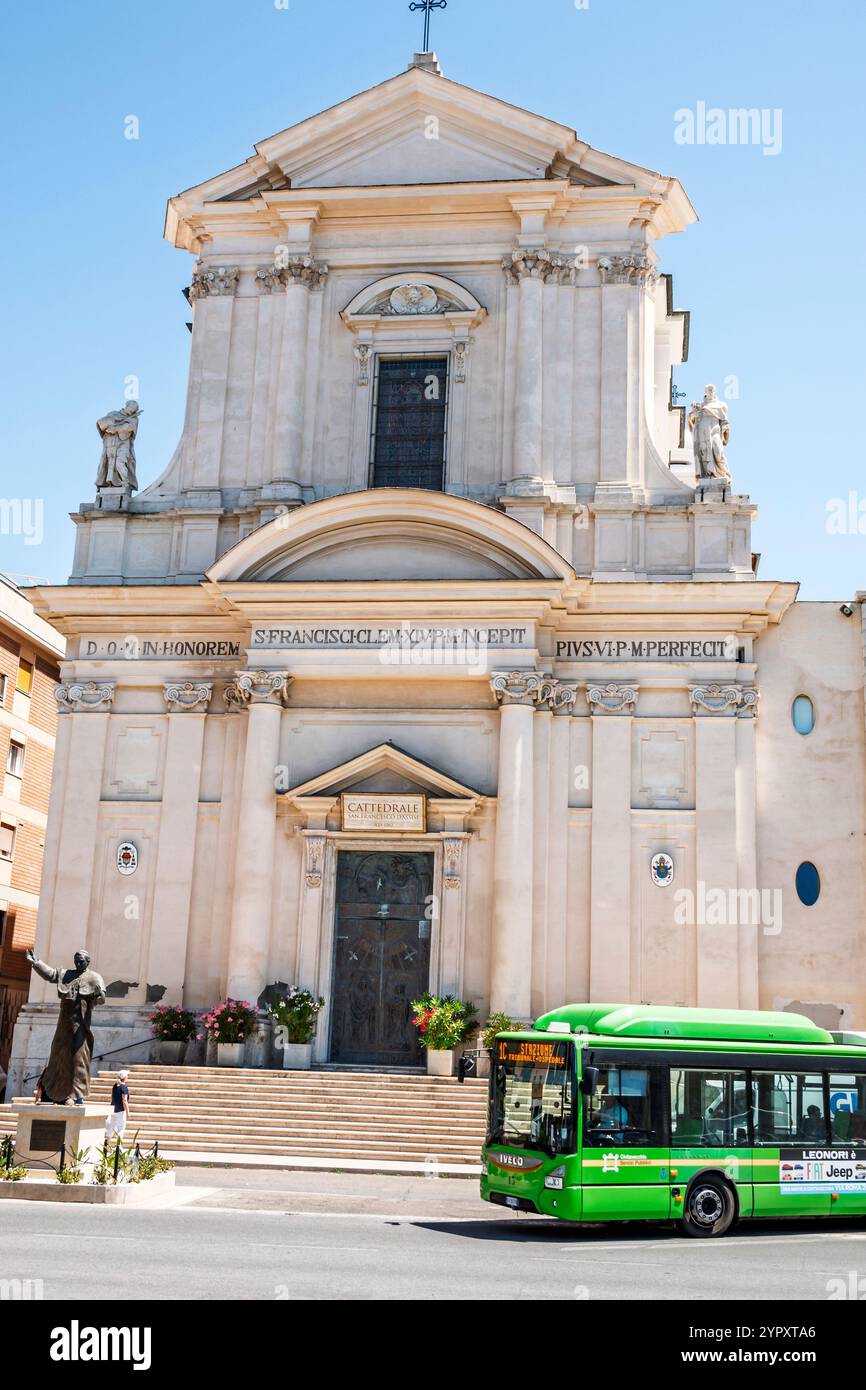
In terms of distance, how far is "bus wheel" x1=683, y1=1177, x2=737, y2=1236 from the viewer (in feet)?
50.1

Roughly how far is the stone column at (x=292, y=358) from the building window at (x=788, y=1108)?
53.4 ft

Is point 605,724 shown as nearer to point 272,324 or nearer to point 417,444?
point 417,444

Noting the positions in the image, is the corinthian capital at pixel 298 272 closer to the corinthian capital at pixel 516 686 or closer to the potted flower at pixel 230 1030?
the corinthian capital at pixel 516 686

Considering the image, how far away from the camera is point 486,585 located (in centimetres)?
2602

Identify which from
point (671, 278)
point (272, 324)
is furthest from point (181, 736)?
point (671, 278)

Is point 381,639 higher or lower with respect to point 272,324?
lower

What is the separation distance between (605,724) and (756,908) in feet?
14.0

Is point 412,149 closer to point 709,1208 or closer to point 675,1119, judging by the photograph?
point 675,1119

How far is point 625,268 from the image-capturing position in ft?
95.3

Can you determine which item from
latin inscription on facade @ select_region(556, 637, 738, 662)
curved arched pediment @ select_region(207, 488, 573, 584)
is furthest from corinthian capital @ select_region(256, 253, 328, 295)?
latin inscription on facade @ select_region(556, 637, 738, 662)

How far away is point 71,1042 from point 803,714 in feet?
51.0

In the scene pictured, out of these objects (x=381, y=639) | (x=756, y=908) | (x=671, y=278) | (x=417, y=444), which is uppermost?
(x=671, y=278)

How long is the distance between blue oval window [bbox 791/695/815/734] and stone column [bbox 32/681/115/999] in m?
13.1

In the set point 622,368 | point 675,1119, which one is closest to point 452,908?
point 675,1119
